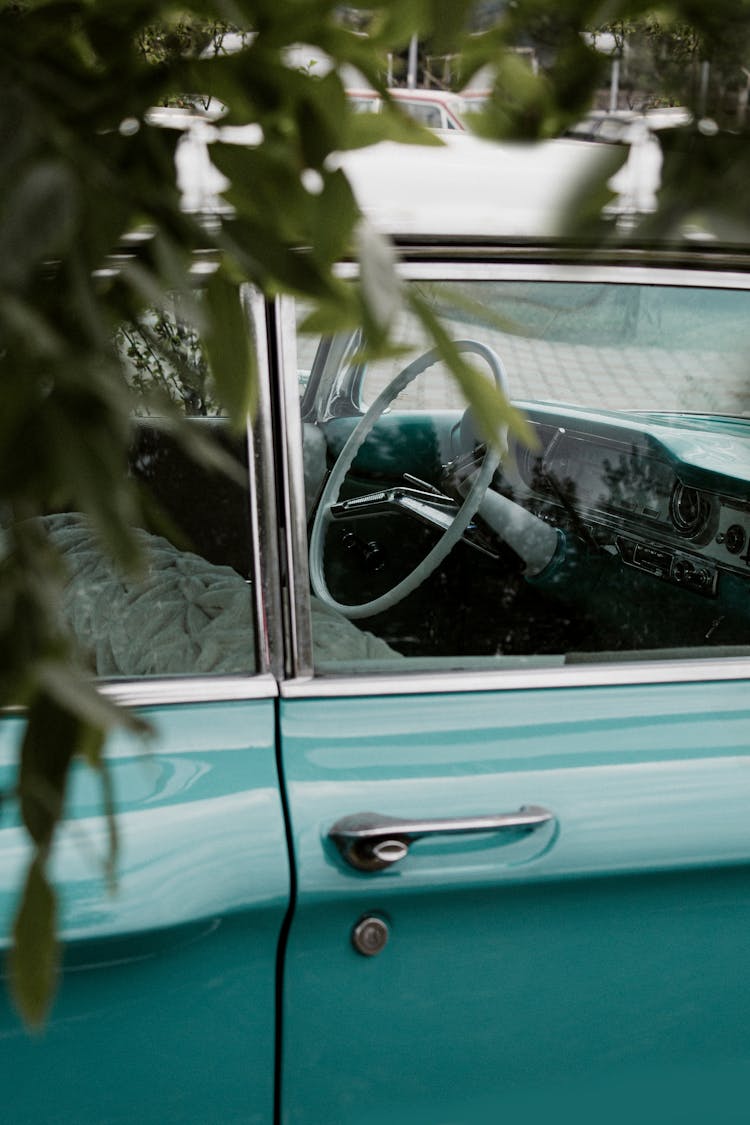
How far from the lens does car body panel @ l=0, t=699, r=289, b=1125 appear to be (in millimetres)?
1438

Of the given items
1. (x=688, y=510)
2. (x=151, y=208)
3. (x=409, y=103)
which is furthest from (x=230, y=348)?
(x=688, y=510)

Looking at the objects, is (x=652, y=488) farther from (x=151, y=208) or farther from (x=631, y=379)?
(x=151, y=208)

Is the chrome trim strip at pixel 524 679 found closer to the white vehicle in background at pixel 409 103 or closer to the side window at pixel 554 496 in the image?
the side window at pixel 554 496

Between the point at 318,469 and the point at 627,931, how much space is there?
92 cm

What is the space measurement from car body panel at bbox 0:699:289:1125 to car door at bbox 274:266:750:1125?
46 mm

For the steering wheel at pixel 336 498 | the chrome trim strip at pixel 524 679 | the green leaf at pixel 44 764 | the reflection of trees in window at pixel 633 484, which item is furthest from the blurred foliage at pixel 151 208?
the reflection of trees in window at pixel 633 484

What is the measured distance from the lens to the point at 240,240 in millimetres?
647

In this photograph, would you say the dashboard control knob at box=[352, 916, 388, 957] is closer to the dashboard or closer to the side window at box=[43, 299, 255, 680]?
the side window at box=[43, 299, 255, 680]

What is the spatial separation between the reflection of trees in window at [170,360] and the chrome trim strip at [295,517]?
821 mm

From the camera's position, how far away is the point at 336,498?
7.24 ft

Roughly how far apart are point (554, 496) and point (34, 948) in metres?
1.57

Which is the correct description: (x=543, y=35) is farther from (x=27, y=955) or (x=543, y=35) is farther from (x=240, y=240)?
(x=27, y=955)

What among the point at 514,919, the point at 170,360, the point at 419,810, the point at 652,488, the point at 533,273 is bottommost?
the point at 514,919

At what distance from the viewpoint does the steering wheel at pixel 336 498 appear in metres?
1.94
